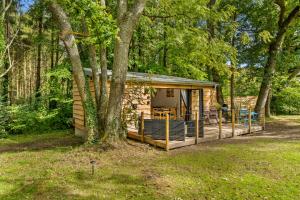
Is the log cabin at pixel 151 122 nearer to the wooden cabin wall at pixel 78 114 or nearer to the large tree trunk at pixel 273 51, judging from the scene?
the wooden cabin wall at pixel 78 114

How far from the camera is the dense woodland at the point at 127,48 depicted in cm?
716

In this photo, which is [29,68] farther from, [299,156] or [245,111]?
[299,156]

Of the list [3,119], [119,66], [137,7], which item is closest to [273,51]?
[137,7]

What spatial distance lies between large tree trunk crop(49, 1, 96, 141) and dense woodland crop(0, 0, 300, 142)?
1.1 inches

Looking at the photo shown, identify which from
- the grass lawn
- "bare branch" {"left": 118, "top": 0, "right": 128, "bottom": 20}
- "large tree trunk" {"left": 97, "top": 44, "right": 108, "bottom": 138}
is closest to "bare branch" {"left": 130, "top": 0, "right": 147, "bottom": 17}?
"bare branch" {"left": 118, "top": 0, "right": 128, "bottom": 20}

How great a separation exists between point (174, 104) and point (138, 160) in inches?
318

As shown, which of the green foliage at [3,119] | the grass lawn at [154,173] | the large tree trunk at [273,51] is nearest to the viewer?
the grass lawn at [154,173]

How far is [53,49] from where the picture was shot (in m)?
15.5

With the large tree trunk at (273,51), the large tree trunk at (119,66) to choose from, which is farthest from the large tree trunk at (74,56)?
the large tree trunk at (273,51)

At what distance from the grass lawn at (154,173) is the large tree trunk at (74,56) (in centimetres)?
91

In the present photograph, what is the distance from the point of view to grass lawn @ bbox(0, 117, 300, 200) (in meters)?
4.30

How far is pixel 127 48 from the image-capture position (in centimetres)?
720

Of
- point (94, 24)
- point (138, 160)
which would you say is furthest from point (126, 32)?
point (138, 160)

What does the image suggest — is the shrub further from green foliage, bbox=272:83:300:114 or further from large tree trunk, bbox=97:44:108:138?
large tree trunk, bbox=97:44:108:138
